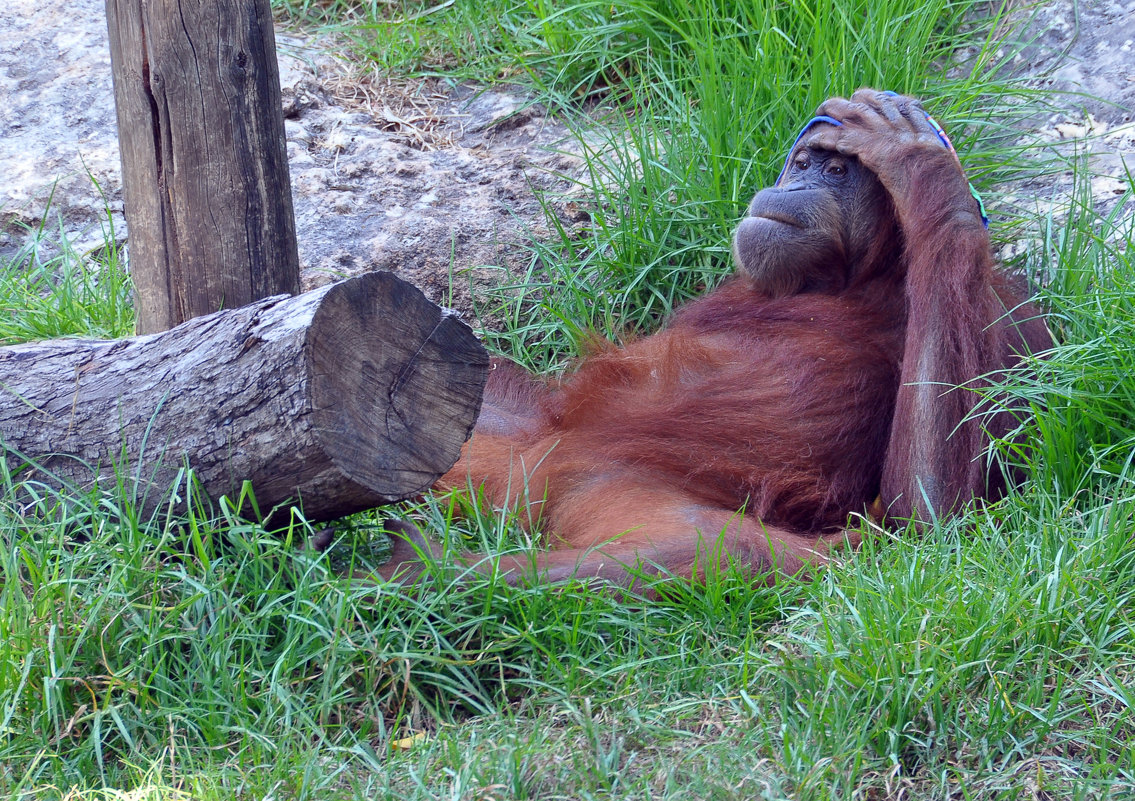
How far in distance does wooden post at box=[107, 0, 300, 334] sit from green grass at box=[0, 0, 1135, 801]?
62 cm

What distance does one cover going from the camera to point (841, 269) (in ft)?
10.6

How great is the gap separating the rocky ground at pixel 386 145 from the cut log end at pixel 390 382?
157 centimetres

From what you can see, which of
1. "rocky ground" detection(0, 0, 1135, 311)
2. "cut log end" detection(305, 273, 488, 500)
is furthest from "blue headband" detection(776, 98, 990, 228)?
"cut log end" detection(305, 273, 488, 500)

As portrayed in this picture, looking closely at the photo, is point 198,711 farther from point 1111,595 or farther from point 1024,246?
point 1024,246

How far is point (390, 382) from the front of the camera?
2.20 metres

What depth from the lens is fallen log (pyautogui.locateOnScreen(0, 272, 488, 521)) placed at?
2.09 m

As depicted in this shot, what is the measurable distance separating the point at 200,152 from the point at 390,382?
0.80 meters

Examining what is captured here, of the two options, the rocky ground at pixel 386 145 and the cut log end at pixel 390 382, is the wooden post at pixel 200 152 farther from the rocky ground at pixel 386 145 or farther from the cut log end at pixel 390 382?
the rocky ground at pixel 386 145

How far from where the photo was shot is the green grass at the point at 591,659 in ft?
5.85

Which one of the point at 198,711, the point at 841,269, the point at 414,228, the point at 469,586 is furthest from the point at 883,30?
the point at 198,711

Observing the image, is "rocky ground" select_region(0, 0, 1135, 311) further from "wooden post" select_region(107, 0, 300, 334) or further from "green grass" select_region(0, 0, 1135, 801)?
"green grass" select_region(0, 0, 1135, 801)

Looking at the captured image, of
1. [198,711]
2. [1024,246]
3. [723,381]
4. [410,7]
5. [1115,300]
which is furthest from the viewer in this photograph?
[410,7]

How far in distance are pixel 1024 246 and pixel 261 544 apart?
249cm

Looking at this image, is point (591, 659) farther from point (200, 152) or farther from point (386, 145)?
point (386, 145)
